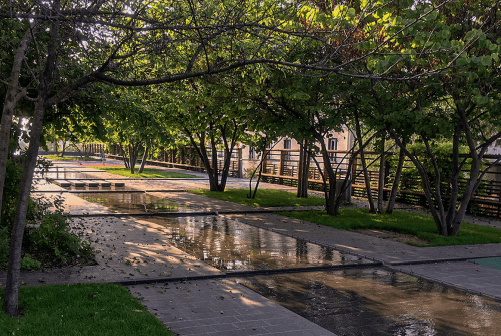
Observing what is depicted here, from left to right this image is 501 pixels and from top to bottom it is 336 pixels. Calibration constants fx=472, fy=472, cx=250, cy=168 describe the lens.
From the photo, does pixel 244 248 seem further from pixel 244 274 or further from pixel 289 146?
pixel 289 146

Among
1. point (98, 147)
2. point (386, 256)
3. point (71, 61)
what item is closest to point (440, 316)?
point (386, 256)

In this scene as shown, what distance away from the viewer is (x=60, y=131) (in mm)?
9148

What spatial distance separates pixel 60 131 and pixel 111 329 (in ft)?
17.2

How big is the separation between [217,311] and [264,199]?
1307cm

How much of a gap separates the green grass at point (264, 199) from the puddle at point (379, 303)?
9.32 m

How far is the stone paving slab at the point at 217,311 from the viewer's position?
5.40 meters

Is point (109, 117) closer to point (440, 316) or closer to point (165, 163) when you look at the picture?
point (440, 316)

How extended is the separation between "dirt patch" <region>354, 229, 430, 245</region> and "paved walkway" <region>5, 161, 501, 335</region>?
560 mm

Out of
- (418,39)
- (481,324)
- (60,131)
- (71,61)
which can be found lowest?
(481,324)

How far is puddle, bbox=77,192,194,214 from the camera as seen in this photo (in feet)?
50.7

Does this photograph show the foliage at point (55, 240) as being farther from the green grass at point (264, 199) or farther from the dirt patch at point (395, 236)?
the green grass at point (264, 199)

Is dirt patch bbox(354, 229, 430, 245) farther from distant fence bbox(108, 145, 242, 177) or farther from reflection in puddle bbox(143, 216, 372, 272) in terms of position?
distant fence bbox(108, 145, 242, 177)

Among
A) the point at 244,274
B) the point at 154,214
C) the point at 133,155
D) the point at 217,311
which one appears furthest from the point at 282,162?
the point at 217,311

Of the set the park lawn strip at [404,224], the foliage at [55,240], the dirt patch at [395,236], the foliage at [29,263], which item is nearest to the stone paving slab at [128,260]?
the foliage at [29,263]
